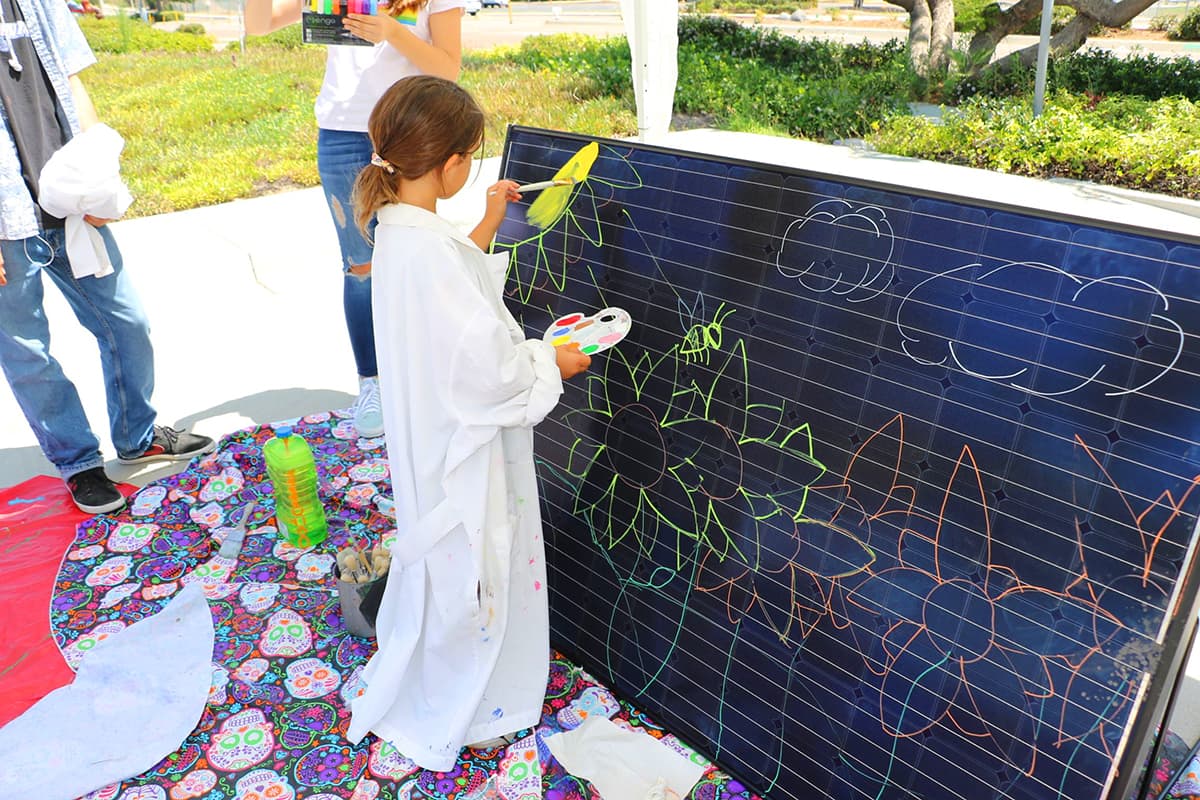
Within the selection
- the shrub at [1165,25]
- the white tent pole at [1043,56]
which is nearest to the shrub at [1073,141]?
the white tent pole at [1043,56]

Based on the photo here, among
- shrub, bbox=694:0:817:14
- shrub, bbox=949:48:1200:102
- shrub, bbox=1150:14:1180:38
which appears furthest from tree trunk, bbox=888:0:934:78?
shrub, bbox=694:0:817:14

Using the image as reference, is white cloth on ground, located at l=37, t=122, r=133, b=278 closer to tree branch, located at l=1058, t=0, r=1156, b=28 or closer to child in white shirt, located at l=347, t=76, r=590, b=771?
child in white shirt, located at l=347, t=76, r=590, b=771

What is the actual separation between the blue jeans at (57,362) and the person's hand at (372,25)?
1151mm

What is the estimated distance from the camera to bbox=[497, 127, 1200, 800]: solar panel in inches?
53.9

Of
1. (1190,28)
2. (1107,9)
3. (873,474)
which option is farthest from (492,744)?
(1190,28)

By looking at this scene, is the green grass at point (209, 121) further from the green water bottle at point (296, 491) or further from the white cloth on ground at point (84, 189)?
the green water bottle at point (296, 491)

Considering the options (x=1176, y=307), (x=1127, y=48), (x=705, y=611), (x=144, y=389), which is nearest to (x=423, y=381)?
(x=705, y=611)

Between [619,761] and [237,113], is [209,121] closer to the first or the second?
[237,113]

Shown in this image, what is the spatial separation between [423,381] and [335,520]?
1.43 metres

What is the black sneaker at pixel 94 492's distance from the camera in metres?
3.09

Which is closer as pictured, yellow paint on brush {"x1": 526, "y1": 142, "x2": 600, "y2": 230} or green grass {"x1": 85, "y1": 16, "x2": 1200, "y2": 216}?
yellow paint on brush {"x1": 526, "y1": 142, "x2": 600, "y2": 230}

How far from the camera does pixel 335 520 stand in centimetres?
305

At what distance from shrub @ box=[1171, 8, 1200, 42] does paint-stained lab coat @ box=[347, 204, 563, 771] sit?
19488 mm

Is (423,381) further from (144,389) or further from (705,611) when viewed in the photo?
(144,389)
